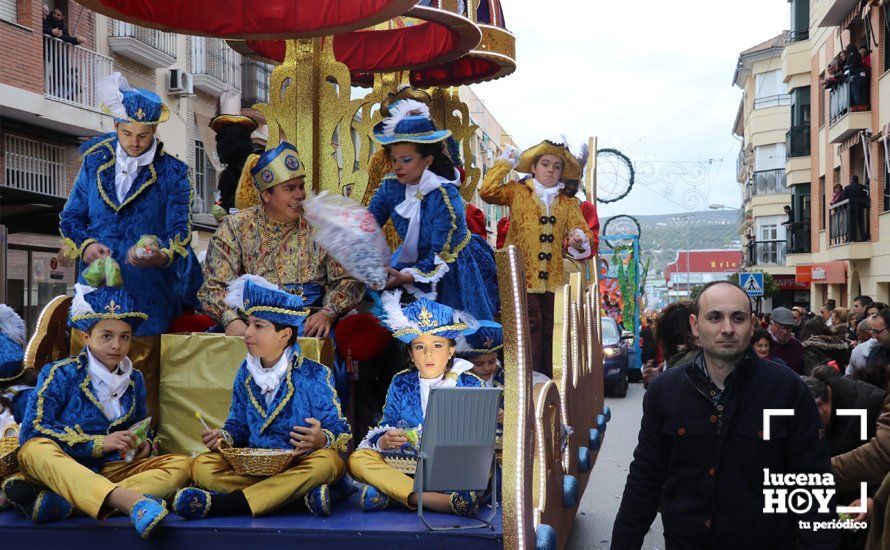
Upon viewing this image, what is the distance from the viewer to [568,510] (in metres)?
5.75

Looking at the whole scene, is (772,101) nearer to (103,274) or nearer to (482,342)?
(482,342)

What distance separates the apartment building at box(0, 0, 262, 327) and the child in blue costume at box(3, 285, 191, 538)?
10.3 m

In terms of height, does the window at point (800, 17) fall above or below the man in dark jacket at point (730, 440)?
above

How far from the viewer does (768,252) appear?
46031 millimetres

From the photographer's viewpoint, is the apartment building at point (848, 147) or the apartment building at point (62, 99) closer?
the apartment building at point (62, 99)

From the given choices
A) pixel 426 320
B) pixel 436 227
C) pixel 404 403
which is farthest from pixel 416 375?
pixel 436 227

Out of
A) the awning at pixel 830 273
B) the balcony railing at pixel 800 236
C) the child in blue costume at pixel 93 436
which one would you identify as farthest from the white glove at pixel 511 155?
the balcony railing at pixel 800 236

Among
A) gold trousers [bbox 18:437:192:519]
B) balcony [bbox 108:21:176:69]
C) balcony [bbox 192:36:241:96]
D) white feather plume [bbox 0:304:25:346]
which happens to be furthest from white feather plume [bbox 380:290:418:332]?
balcony [bbox 192:36:241:96]

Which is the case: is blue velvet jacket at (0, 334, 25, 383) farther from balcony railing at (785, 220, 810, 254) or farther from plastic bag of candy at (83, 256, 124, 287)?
balcony railing at (785, 220, 810, 254)

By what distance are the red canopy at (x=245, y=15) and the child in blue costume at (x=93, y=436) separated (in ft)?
9.17

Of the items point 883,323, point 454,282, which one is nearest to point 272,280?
point 454,282

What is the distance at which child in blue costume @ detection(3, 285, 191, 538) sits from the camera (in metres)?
4.25

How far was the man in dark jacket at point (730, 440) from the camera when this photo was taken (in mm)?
3725

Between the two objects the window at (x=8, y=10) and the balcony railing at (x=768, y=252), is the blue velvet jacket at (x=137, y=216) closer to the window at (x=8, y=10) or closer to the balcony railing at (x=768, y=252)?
the window at (x=8, y=10)
